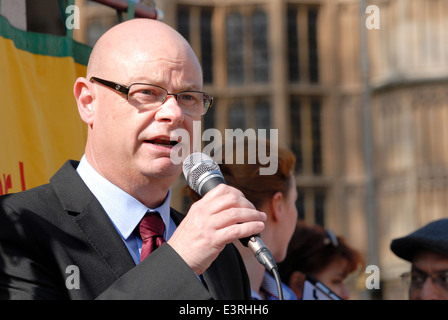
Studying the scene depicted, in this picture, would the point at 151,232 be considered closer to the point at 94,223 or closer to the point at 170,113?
the point at 94,223

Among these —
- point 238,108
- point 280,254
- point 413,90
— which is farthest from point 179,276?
point 238,108

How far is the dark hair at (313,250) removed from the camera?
3652 millimetres

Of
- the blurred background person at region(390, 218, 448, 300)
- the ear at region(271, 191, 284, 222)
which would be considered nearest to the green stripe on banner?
the ear at region(271, 191, 284, 222)

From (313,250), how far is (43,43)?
61.6 inches

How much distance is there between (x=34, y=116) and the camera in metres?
2.37

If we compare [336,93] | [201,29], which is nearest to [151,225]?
[201,29]

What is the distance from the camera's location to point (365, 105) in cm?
1781

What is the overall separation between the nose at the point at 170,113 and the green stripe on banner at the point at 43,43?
2.17ft

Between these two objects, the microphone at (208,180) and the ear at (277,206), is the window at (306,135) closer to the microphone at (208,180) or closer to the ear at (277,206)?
the ear at (277,206)

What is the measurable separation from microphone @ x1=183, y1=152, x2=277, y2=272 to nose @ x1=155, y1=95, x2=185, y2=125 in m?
0.07

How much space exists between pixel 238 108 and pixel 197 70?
721 inches

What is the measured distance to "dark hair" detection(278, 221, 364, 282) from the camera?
3652 millimetres

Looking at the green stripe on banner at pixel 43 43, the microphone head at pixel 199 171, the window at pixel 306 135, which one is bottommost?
the window at pixel 306 135

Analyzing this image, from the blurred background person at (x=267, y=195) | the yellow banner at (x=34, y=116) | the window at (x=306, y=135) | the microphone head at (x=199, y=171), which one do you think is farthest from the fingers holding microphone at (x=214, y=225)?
the window at (x=306, y=135)
